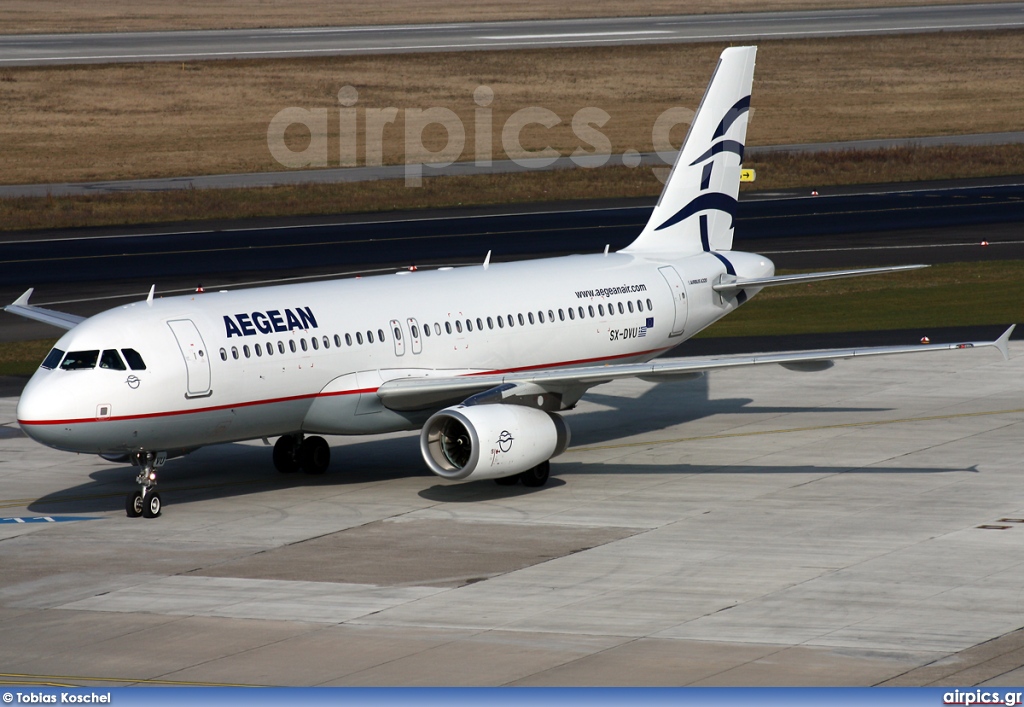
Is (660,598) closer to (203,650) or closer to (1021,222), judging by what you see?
(203,650)

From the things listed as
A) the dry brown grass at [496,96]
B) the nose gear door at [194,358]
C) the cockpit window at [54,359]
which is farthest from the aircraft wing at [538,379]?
the dry brown grass at [496,96]

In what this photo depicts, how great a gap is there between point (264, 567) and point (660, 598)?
23.8ft

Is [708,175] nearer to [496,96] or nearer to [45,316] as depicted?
[45,316]

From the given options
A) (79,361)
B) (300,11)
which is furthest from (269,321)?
(300,11)

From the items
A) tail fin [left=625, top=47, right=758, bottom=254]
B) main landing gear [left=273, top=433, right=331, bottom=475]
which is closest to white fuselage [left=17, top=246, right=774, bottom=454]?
tail fin [left=625, top=47, right=758, bottom=254]

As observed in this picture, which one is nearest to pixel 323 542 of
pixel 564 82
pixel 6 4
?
pixel 564 82

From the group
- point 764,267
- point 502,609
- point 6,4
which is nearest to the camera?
point 502,609

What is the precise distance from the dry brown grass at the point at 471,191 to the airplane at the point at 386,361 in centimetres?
4435

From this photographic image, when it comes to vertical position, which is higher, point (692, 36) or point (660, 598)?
point (692, 36)

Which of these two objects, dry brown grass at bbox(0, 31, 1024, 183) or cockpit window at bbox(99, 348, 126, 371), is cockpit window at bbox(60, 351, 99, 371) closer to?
cockpit window at bbox(99, 348, 126, 371)

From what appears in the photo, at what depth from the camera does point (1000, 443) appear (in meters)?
36.4

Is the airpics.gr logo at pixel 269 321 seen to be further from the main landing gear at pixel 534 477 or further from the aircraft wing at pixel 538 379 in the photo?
the main landing gear at pixel 534 477

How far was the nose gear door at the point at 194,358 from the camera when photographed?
30547 millimetres

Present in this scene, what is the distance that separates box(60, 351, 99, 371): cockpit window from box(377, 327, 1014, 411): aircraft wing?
20.3 ft
